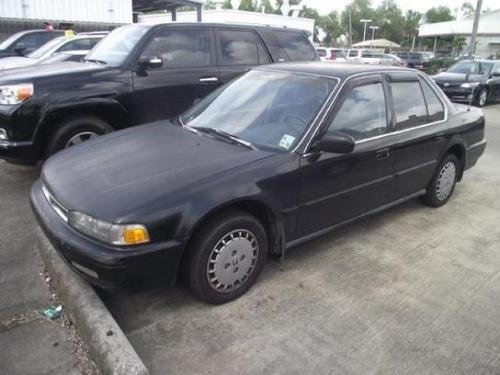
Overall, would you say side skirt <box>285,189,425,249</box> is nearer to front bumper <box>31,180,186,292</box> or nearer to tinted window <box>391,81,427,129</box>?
tinted window <box>391,81,427,129</box>

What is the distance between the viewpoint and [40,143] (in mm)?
4852

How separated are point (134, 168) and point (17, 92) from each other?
236 centimetres

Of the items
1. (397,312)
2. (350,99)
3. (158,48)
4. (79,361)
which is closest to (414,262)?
(397,312)

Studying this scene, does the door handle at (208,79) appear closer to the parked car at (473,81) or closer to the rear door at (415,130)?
the rear door at (415,130)

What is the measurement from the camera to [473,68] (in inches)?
608

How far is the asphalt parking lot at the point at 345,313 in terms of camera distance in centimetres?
274

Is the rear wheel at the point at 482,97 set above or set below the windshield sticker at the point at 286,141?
below

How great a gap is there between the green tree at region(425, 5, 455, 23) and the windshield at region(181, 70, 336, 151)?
3760 inches

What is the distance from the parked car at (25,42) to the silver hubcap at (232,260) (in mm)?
11201

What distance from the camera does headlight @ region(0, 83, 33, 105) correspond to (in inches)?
184

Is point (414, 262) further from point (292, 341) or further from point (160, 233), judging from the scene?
point (160, 233)

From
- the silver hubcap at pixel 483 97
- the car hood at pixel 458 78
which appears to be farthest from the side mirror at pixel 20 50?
the silver hubcap at pixel 483 97

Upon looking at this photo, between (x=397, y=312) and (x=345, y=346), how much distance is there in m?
0.58

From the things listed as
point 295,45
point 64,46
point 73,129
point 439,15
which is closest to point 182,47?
point 73,129
